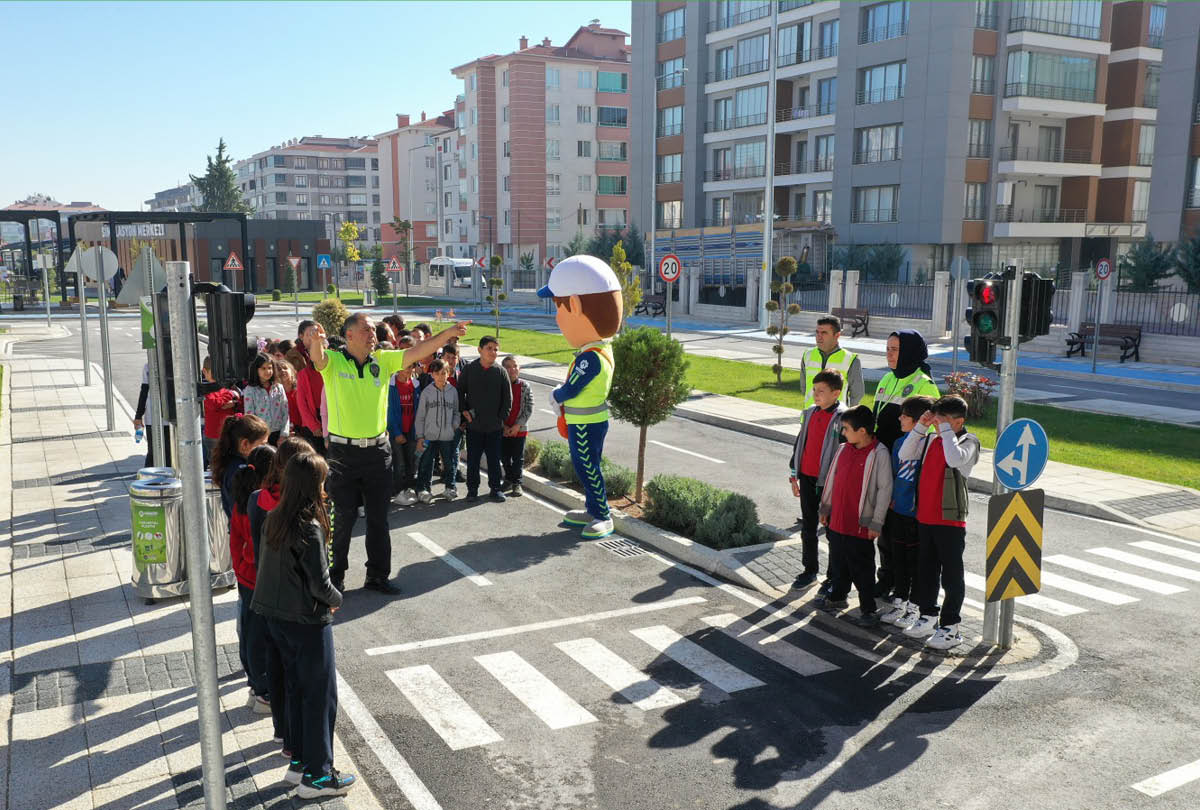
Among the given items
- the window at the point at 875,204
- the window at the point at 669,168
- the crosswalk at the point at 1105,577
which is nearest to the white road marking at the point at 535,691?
the crosswalk at the point at 1105,577

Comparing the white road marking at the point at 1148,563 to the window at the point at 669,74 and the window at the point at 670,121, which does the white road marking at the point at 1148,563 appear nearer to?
the window at the point at 670,121

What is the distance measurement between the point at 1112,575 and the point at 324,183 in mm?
151749

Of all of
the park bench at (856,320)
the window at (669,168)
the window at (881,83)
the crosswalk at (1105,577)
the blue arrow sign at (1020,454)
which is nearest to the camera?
the blue arrow sign at (1020,454)

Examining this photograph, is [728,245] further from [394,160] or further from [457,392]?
[394,160]

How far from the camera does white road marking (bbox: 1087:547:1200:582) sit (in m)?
9.77

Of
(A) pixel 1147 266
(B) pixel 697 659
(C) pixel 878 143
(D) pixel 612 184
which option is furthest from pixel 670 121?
(B) pixel 697 659

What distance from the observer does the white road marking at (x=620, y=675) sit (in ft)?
22.1

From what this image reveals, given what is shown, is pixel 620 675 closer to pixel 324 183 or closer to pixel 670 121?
pixel 670 121

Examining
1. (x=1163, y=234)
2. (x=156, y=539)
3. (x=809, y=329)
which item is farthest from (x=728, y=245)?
(x=156, y=539)

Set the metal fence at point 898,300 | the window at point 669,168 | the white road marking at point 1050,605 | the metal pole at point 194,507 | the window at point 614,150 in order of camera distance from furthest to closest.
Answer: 1. the window at point 614,150
2. the window at point 669,168
3. the metal fence at point 898,300
4. the white road marking at point 1050,605
5. the metal pole at point 194,507

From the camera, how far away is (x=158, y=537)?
828cm

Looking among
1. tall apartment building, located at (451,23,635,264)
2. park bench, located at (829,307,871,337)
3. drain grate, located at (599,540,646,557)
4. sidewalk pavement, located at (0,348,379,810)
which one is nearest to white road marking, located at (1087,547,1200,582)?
drain grate, located at (599,540,646,557)

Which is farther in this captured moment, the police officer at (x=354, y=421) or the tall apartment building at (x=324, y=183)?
the tall apartment building at (x=324, y=183)

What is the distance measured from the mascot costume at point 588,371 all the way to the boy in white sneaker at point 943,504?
152 inches
